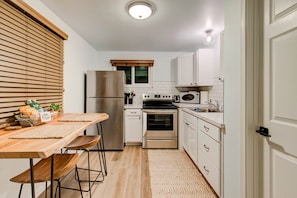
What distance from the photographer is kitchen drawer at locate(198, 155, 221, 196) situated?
6.21ft

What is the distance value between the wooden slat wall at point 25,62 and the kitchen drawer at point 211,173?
2126 millimetres

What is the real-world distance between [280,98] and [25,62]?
2.25 metres

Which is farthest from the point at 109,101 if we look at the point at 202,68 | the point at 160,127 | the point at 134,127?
the point at 202,68

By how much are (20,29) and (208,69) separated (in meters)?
3.18

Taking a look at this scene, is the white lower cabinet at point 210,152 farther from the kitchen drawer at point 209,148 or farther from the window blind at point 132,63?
the window blind at point 132,63

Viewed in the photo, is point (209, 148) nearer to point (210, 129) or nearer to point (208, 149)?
point (208, 149)

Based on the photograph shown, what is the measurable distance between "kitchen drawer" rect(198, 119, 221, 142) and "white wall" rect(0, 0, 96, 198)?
200 centimetres

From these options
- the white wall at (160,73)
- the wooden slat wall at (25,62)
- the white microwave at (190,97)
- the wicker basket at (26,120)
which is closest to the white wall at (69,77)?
the wooden slat wall at (25,62)

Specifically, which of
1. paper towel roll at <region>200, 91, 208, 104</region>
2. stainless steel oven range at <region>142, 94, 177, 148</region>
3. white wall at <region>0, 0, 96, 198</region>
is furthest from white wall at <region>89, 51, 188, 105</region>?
white wall at <region>0, 0, 96, 198</region>

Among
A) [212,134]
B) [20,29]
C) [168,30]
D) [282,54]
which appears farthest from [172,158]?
[20,29]

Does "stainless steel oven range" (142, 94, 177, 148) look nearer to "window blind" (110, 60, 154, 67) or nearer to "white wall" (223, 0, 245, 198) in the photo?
"window blind" (110, 60, 154, 67)

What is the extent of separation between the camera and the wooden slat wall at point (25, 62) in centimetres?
156

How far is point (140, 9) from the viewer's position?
85.7 inches

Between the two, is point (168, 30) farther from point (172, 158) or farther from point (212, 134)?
point (172, 158)
